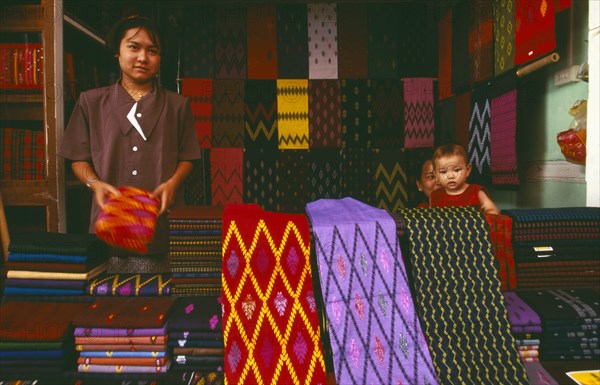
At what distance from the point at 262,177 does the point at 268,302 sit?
96.7 inches

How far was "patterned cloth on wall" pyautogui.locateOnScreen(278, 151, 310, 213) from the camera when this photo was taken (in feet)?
11.9

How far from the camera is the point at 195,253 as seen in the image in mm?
1337

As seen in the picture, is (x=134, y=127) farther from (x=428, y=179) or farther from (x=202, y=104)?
(x=428, y=179)

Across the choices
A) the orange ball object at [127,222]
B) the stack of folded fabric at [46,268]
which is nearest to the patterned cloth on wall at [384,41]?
the orange ball object at [127,222]

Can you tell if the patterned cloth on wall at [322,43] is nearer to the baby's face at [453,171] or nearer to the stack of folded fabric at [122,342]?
the baby's face at [453,171]

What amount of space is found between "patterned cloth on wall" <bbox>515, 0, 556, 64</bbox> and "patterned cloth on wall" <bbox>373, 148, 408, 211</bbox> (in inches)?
53.4

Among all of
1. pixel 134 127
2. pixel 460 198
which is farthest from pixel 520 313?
pixel 134 127

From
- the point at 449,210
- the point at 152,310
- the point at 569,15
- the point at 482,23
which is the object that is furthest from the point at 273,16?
the point at 152,310

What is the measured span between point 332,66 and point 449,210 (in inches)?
103

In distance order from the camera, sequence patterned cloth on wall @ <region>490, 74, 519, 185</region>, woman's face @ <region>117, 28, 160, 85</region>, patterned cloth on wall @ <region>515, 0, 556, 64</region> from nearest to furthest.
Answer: woman's face @ <region>117, 28, 160, 85</region> < patterned cloth on wall @ <region>515, 0, 556, 64</region> < patterned cloth on wall @ <region>490, 74, 519, 185</region>

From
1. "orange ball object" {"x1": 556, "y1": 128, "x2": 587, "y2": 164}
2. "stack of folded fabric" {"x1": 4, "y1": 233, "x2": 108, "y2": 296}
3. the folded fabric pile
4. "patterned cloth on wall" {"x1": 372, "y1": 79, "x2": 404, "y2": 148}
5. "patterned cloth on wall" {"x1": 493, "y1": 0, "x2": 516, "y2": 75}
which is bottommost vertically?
the folded fabric pile

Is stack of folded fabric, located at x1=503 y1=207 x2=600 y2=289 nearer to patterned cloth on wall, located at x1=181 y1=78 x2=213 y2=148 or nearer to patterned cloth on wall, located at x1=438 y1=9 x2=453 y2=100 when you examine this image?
patterned cloth on wall, located at x1=438 y1=9 x2=453 y2=100

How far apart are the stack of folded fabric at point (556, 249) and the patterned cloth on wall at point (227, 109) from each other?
2693 mm

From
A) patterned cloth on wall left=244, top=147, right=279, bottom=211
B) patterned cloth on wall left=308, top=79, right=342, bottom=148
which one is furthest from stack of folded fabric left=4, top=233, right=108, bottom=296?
patterned cloth on wall left=308, top=79, right=342, bottom=148
